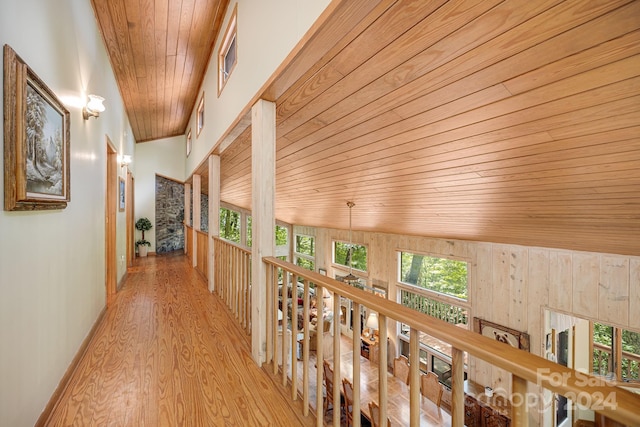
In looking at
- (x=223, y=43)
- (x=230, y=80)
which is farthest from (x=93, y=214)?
(x=223, y=43)

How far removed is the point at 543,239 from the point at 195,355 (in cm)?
359

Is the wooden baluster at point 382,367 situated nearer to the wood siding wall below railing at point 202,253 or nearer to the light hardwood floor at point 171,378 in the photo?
the light hardwood floor at point 171,378

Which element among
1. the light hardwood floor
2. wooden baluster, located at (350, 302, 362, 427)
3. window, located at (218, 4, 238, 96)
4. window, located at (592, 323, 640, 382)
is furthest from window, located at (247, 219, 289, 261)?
wooden baluster, located at (350, 302, 362, 427)

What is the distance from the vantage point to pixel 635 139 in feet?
4.51

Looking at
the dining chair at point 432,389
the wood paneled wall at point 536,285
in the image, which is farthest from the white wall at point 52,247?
the wood paneled wall at point 536,285

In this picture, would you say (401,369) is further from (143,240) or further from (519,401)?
(143,240)

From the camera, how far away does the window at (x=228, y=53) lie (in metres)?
3.14

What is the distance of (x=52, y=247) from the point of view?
5.82ft

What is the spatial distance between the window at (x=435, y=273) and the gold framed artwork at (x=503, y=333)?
18.1 inches

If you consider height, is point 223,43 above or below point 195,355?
above

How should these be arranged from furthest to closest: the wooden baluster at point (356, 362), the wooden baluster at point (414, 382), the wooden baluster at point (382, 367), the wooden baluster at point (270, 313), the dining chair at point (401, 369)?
the dining chair at point (401, 369) → the wooden baluster at point (270, 313) → the wooden baluster at point (356, 362) → the wooden baluster at point (382, 367) → the wooden baluster at point (414, 382)

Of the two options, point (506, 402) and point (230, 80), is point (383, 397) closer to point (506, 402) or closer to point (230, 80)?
point (230, 80)

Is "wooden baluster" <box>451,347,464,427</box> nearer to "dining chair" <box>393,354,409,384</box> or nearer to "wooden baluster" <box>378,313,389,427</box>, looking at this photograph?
"wooden baluster" <box>378,313,389,427</box>

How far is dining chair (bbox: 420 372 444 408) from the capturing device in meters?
3.41
